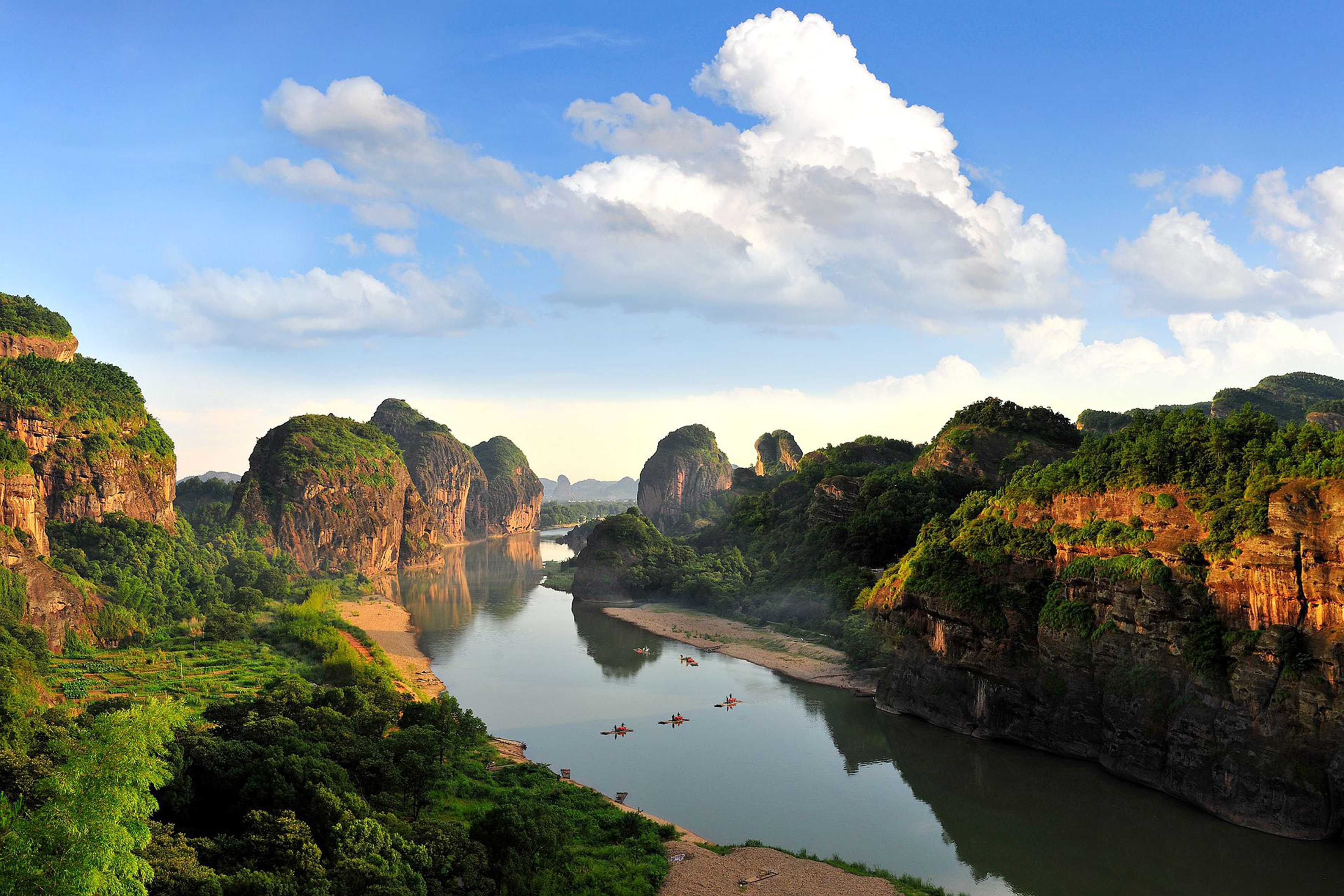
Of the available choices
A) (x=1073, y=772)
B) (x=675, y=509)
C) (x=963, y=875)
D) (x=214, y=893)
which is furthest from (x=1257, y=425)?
(x=675, y=509)

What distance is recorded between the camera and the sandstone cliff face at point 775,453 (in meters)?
192

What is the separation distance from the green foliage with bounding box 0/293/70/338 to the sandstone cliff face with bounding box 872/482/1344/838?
323ft

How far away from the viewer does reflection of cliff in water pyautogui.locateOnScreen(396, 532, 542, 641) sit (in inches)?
4038

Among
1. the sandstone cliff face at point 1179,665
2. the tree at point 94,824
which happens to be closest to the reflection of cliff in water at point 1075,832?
the sandstone cliff face at point 1179,665

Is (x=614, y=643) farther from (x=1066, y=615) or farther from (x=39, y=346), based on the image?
(x=39, y=346)

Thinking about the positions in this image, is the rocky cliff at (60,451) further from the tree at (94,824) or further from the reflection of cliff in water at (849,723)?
the reflection of cliff in water at (849,723)

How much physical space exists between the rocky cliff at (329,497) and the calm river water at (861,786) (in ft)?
197

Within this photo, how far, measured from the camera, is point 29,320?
98.1 m

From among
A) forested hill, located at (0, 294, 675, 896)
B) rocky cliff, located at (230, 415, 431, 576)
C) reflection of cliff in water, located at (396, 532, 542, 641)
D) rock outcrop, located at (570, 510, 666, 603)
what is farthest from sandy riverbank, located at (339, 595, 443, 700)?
rock outcrop, located at (570, 510, 666, 603)

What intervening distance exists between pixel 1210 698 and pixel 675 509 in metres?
159

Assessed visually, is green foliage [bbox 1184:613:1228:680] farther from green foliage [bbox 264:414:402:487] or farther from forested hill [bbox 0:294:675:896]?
green foliage [bbox 264:414:402:487]

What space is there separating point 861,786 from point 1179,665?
16.3m

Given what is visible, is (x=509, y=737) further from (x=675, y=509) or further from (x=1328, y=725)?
(x=675, y=509)

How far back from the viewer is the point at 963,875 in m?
35.9
